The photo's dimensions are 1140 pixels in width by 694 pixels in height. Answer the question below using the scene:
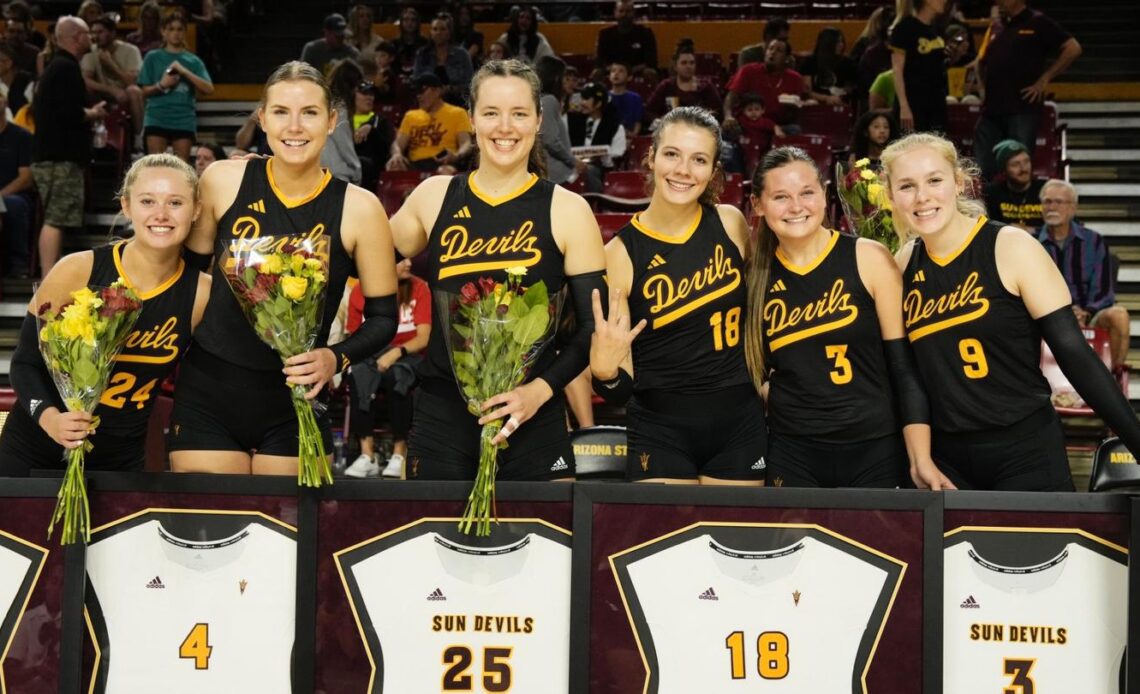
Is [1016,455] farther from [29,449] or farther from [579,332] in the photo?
[29,449]

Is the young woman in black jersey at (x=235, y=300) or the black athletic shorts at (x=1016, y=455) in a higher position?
the young woman in black jersey at (x=235, y=300)

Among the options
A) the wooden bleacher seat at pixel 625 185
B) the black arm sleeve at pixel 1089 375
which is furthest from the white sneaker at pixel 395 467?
the black arm sleeve at pixel 1089 375

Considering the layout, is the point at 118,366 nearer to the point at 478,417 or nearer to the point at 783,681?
the point at 478,417

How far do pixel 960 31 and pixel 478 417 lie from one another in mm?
9231

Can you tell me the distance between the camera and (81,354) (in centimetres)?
301

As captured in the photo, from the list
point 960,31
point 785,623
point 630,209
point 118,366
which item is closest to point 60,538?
point 118,366

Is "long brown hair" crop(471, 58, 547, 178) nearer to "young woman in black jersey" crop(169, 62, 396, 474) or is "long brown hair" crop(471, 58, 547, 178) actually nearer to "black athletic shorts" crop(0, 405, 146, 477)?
"young woman in black jersey" crop(169, 62, 396, 474)

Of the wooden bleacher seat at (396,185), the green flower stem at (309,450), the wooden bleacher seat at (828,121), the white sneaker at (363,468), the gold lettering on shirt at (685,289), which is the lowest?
the green flower stem at (309,450)

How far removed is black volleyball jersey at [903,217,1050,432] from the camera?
130 inches

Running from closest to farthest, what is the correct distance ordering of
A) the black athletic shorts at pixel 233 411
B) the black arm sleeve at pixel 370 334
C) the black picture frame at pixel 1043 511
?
the black picture frame at pixel 1043 511 → the black arm sleeve at pixel 370 334 → the black athletic shorts at pixel 233 411

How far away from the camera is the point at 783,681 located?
290 cm

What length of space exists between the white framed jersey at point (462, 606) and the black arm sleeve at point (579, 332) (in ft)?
1.47

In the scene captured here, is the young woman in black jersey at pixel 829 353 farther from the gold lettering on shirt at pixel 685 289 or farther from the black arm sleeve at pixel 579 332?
the black arm sleeve at pixel 579 332

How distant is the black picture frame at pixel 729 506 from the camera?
2867 mm
